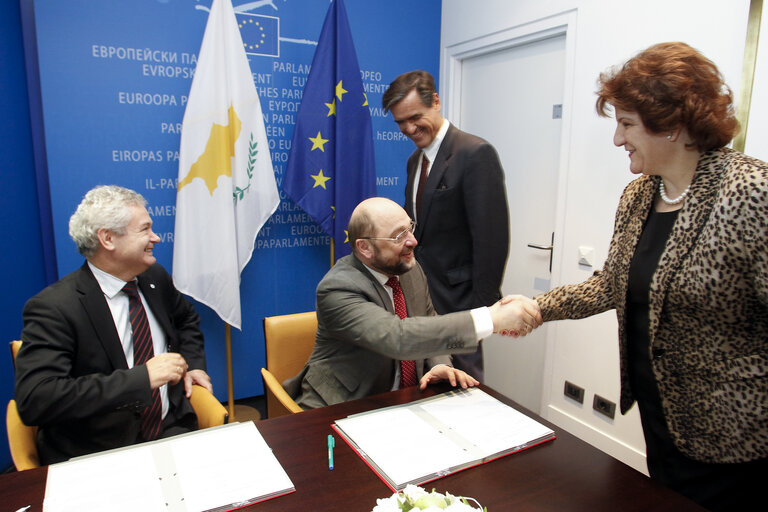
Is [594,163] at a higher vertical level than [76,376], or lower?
higher

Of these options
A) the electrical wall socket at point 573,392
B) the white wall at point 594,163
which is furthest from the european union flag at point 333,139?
the electrical wall socket at point 573,392

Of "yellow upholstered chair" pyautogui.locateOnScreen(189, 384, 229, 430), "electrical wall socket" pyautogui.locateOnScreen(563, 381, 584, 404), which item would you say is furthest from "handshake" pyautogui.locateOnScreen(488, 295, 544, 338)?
"electrical wall socket" pyautogui.locateOnScreen(563, 381, 584, 404)

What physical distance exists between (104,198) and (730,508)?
7.17ft

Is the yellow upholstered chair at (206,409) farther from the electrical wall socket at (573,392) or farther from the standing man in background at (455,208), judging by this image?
the electrical wall socket at (573,392)

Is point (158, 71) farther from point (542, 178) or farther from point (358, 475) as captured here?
point (358, 475)

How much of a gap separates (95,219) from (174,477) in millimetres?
1017

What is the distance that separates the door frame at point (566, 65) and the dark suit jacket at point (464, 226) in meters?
0.84

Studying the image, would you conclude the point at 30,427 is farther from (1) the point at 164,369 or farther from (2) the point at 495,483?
(2) the point at 495,483

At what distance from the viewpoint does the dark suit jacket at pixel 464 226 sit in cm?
240

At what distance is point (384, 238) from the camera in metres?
1.82

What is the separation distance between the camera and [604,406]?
2977 mm

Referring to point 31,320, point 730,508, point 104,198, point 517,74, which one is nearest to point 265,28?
point 517,74

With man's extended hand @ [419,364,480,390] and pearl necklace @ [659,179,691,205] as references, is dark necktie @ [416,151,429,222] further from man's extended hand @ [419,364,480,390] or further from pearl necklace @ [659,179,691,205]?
pearl necklace @ [659,179,691,205]

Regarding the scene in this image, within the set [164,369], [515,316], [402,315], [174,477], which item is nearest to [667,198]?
[515,316]
